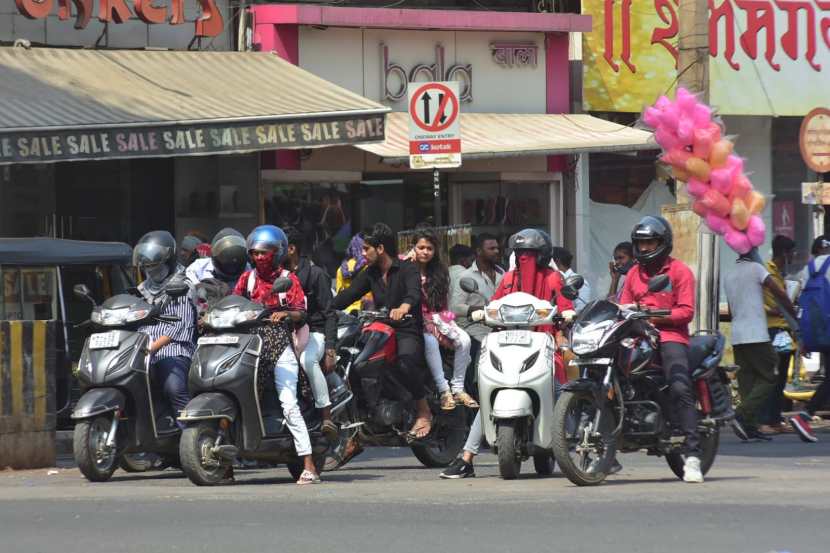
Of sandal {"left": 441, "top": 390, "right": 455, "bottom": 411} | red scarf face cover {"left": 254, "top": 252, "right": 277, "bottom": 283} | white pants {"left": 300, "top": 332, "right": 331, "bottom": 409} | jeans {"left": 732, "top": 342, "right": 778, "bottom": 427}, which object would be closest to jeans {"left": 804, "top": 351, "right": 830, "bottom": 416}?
jeans {"left": 732, "top": 342, "right": 778, "bottom": 427}

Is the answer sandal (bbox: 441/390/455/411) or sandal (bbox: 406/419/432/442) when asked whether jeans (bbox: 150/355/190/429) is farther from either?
sandal (bbox: 441/390/455/411)

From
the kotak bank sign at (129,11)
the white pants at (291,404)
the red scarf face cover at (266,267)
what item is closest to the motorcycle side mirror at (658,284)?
the white pants at (291,404)

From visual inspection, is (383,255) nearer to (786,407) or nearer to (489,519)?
(489,519)

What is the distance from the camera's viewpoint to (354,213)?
77.0 ft

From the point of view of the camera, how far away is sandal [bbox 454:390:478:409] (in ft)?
44.5

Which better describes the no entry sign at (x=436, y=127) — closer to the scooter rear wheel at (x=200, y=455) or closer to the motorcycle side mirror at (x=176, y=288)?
the motorcycle side mirror at (x=176, y=288)

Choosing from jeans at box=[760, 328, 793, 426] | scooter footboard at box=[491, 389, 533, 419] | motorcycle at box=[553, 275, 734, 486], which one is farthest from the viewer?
jeans at box=[760, 328, 793, 426]

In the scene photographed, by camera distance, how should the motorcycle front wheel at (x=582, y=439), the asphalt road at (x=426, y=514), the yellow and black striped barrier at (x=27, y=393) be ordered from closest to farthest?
the asphalt road at (x=426, y=514), the motorcycle front wheel at (x=582, y=439), the yellow and black striped barrier at (x=27, y=393)

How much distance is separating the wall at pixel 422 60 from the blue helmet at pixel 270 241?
11.0m

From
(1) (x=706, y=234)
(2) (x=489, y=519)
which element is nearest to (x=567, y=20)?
(1) (x=706, y=234)

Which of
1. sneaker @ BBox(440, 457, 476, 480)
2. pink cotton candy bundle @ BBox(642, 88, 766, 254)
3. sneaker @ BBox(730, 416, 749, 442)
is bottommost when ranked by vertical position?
sneaker @ BBox(730, 416, 749, 442)

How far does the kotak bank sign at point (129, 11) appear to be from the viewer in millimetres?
20391

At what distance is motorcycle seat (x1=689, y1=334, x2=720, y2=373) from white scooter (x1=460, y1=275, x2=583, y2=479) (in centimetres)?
86

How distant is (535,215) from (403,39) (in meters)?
3.29
